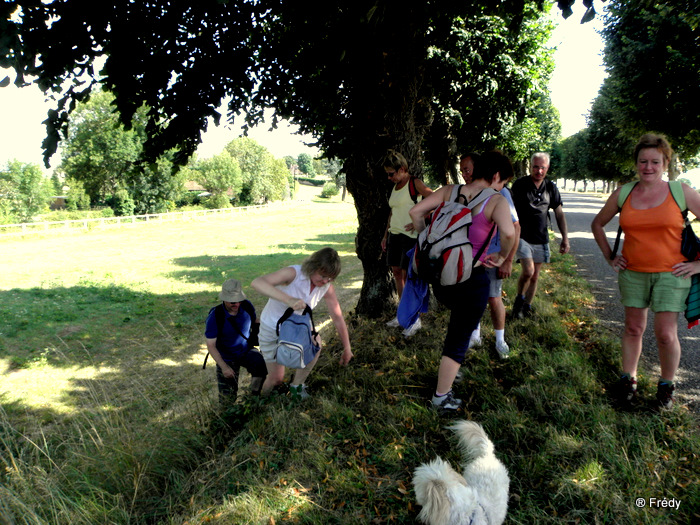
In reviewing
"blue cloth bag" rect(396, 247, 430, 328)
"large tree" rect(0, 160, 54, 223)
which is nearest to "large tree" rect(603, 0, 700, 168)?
"blue cloth bag" rect(396, 247, 430, 328)

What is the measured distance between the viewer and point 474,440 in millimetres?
2561

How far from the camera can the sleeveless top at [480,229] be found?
10.5 feet

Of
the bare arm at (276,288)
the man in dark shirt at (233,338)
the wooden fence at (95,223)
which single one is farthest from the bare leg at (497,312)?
the wooden fence at (95,223)

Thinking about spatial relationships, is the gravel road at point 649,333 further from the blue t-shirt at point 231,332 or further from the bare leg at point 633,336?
the blue t-shirt at point 231,332

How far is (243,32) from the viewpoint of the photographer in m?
5.12

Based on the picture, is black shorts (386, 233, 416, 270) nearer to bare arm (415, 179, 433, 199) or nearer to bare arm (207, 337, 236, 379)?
bare arm (415, 179, 433, 199)

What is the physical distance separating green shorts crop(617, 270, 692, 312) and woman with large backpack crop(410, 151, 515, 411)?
3.13 feet

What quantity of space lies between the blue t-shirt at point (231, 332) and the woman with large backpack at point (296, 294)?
60 cm

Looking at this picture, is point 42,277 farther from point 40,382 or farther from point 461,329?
point 461,329

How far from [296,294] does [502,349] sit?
2.12m

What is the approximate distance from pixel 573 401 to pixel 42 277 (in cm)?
1734

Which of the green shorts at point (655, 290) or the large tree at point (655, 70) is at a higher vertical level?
the large tree at point (655, 70)

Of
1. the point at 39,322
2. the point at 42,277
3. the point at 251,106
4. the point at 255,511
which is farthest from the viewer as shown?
the point at 42,277

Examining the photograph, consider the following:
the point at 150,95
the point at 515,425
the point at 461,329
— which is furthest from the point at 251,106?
the point at 515,425
